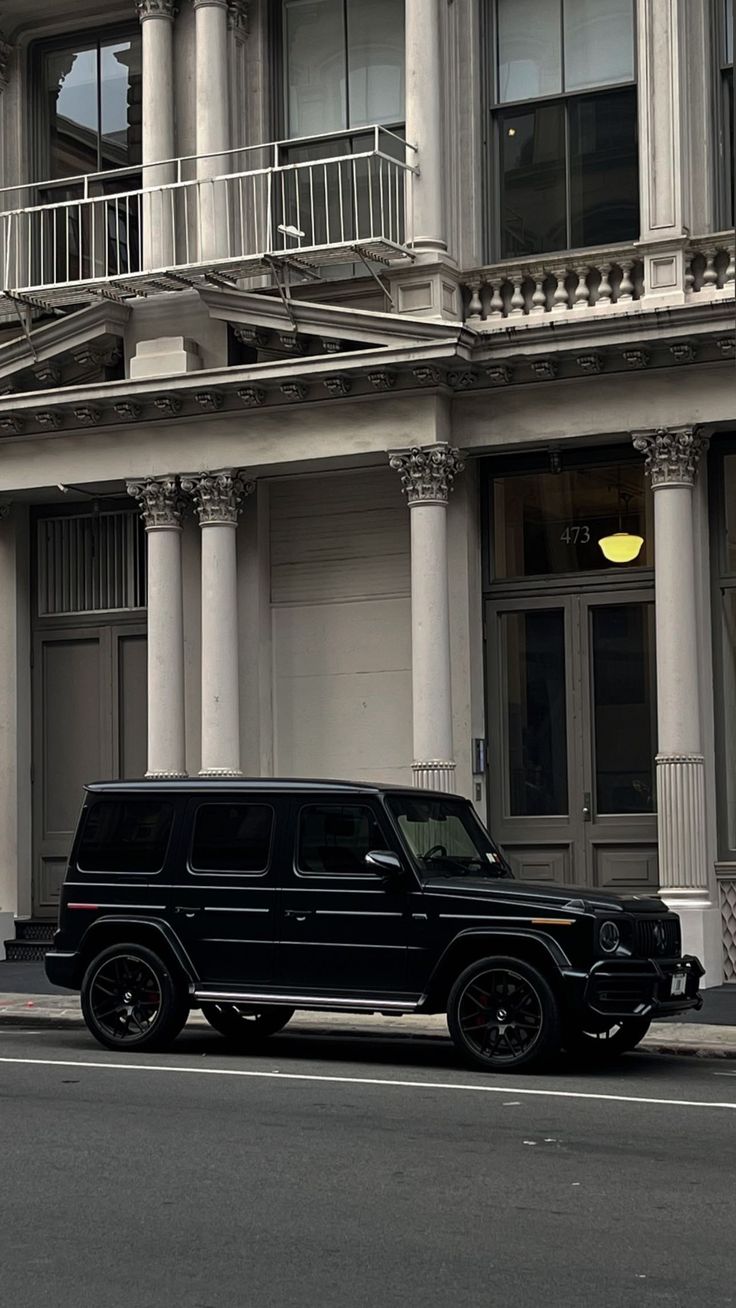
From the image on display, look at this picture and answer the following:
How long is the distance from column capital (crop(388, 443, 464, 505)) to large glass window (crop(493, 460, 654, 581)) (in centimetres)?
114

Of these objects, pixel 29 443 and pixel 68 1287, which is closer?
pixel 68 1287

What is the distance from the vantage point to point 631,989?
1223 cm

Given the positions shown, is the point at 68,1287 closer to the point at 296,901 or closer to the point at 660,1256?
the point at 660,1256

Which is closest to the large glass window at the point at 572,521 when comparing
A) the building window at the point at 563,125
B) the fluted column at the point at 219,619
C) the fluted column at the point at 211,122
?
the building window at the point at 563,125

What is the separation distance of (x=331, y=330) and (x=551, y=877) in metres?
6.08

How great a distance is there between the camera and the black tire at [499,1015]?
1216 centimetres

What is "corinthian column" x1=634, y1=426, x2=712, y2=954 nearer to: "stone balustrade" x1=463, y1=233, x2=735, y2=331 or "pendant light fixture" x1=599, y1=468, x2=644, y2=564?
"pendant light fixture" x1=599, y1=468, x2=644, y2=564

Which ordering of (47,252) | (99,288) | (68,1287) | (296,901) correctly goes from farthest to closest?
(47,252), (99,288), (296,901), (68,1287)

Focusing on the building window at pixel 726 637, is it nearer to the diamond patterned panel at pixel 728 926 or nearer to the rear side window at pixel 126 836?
the diamond patterned panel at pixel 728 926

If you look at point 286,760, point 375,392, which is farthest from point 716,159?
point 286,760

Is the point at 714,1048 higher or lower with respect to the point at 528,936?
lower

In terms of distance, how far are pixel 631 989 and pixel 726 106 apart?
10.4 metres

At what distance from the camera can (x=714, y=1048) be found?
1371 cm


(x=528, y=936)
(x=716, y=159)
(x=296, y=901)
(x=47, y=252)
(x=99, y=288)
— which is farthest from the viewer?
(x=47, y=252)
